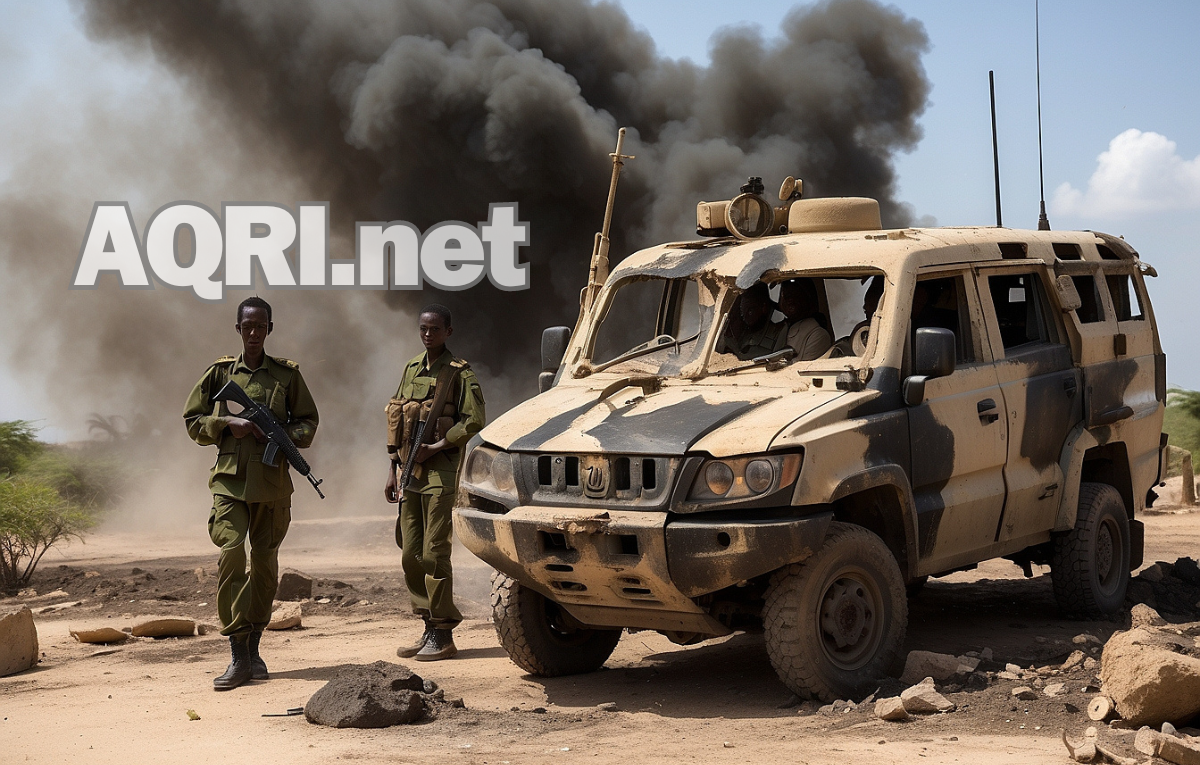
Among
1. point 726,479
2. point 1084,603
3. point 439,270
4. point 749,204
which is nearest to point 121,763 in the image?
point 726,479

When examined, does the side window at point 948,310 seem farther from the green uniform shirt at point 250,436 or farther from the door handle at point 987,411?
the green uniform shirt at point 250,436

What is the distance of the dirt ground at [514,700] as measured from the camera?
14.6 ft

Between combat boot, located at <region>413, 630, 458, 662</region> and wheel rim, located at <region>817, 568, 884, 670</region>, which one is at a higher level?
wheel rim, located at <region>817, 568, 884, 670</region>

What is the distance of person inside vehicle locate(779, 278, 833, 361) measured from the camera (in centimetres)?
576

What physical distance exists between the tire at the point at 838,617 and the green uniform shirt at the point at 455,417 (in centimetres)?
204

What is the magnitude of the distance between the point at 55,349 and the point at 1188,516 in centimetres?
1949

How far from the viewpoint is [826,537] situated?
4.89 metres

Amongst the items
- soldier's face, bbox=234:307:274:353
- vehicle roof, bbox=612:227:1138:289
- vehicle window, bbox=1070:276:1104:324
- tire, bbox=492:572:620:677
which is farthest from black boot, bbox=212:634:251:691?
vehicle window, bbox=1070:276:1104:324

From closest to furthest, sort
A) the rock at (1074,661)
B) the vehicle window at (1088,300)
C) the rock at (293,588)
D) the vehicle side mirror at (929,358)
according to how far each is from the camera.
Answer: the vehicle side mirror at (929,358) < the rock at (1074,661) < the vehicle window at (1088,300) < the rock at (293,588)

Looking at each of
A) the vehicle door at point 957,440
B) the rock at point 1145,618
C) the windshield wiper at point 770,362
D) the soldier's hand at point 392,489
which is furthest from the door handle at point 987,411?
the soldier's hand at point 392,489

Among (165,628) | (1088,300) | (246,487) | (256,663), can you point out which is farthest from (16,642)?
(1088,300)

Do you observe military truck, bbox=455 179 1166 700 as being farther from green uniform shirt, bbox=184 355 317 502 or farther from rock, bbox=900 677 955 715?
green uniform shirt, bbox=184 355 317 502

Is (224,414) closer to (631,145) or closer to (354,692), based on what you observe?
(354,692)

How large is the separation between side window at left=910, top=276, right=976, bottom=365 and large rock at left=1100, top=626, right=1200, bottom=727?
5.68 ft
